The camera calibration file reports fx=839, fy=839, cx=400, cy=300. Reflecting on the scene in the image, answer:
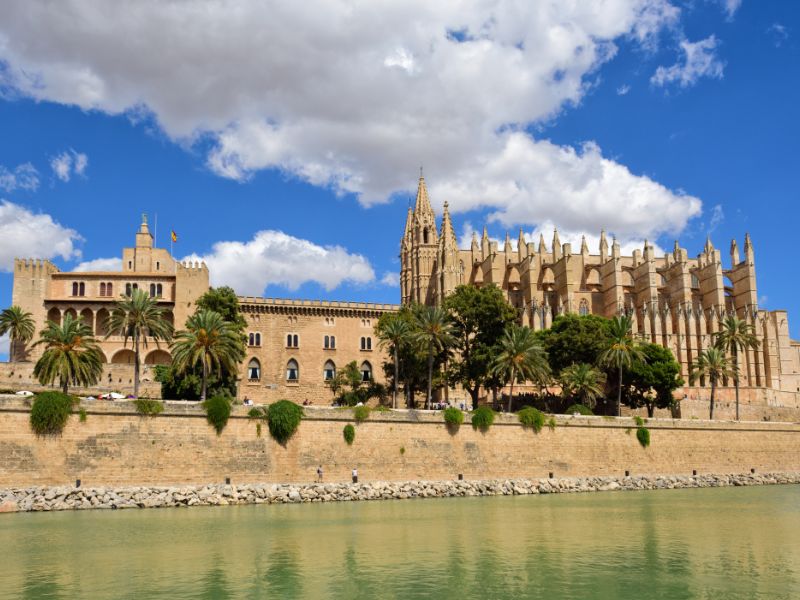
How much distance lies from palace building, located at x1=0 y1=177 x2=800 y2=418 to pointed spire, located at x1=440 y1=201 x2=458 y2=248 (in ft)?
0.46

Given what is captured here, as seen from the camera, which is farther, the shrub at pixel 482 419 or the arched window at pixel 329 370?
the arched window at pixel 329 370

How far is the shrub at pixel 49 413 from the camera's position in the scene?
3014 centimetres

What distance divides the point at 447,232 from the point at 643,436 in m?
31.0

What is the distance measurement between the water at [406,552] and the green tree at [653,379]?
21.1 meters

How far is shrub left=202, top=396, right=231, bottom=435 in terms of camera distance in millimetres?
33162

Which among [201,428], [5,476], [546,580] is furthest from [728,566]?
[5,476]

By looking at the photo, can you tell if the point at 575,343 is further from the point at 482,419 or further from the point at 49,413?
the point at 49,413

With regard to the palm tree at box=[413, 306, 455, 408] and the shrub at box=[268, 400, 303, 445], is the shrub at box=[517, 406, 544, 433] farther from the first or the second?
the shrub at box=[268, 400, 303, 445]

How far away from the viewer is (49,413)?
30250 mm

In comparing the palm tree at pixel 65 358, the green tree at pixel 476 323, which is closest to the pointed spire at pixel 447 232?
the green tree at pixel 476 323

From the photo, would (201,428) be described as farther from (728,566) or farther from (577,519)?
(728,566)

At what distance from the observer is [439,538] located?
22656 mm

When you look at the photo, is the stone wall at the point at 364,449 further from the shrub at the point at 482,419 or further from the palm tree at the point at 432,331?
the palm tree at the point at 432,331

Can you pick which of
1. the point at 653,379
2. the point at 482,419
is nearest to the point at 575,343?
the point at 653,379
